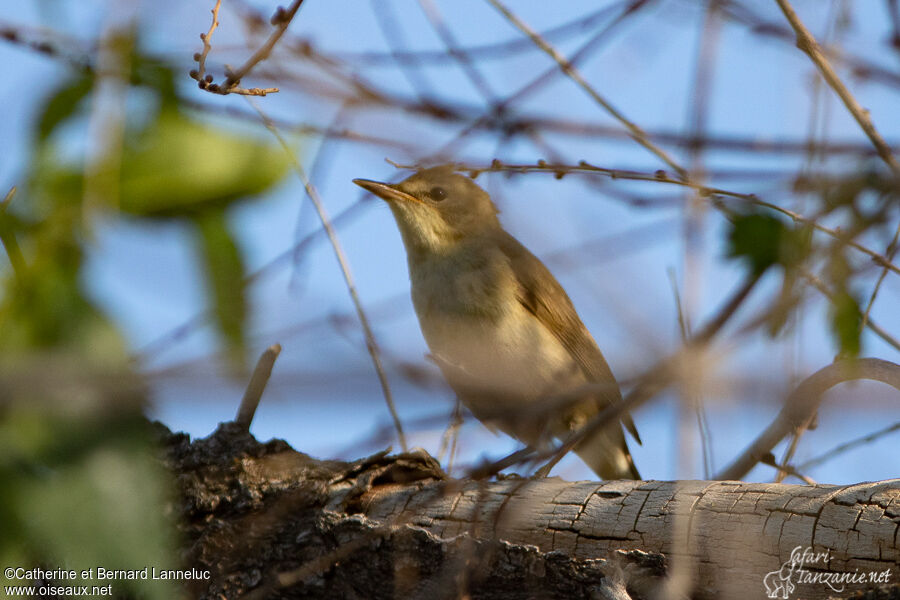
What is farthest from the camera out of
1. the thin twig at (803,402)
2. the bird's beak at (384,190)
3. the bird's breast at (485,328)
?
the bird's beak at (384,190)

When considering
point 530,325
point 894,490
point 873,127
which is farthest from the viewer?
point 530,325

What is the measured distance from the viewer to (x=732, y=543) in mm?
2670

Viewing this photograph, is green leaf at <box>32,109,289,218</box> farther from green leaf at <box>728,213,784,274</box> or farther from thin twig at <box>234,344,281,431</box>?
thin twig at <box>234,344,281,431</box>

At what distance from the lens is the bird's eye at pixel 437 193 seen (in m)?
5.11

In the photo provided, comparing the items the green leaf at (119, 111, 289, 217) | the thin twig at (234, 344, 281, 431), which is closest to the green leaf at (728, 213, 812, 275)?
the green leaf at (119, 111, 289, 217)

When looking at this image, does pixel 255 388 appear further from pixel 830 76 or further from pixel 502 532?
pixel 830 76

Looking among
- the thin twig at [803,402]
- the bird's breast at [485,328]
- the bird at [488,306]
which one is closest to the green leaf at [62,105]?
the thin twig at [803,402]

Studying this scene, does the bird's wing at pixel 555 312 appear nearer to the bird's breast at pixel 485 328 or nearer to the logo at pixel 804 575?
the bird's breast at pixel 485 328

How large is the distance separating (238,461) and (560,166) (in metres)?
1.70

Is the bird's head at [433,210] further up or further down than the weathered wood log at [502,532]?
further up

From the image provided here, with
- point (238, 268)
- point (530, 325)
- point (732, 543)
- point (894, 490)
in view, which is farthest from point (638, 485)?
point (238, 268)

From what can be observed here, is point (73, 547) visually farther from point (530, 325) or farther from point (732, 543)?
point (530, 325)

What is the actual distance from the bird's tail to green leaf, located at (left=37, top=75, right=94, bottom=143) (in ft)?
13.1

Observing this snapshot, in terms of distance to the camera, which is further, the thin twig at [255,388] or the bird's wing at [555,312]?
the bird's wing at [555,312]
